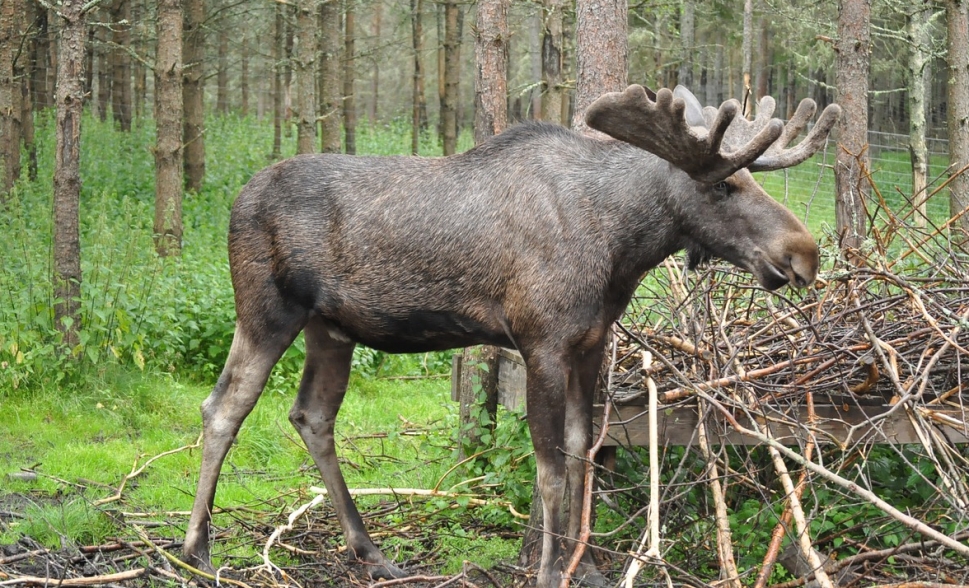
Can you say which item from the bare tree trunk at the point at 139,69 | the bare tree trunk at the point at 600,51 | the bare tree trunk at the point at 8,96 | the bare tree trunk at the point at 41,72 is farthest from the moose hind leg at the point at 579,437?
the bare tree trunk at the point at 139,69

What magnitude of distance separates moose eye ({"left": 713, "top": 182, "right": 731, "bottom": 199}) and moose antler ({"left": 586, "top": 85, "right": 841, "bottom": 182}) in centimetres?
10

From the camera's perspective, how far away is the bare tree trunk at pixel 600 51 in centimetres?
583

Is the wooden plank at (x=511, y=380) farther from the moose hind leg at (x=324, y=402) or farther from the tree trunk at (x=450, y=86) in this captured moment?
the tree trunk at (x=450, y=86)

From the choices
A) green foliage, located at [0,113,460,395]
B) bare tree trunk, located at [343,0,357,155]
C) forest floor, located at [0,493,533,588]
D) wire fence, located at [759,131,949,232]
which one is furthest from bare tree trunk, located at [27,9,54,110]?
forest floor, located at [0,493,533,588]

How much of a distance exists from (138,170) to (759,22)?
20.5 meters

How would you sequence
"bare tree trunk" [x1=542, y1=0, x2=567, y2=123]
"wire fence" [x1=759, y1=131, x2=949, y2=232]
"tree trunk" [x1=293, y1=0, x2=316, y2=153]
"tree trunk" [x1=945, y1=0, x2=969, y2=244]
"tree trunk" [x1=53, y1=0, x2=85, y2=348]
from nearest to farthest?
"tree trunk" [x1=53, y1=0, x2=85, y2=348] < "tree trunk" [x1=945, y1=0, x2=969, y2=244] < "tree trunk" [x1=293, y1=0, x2=316, y2=153] < "bare tree trunk" [x1=542, y1=0, x2=567, y2=123] < "wire fence" [x1=759, y1=131, x2=949, y2=232]

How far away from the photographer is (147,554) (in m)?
5.59

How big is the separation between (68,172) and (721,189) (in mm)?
6013

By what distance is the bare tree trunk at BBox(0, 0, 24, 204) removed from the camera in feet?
39.7

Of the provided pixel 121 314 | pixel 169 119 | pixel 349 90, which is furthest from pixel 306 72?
pixel 349 90

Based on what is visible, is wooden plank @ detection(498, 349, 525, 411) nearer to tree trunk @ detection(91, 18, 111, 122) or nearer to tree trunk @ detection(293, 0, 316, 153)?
tree trunk @ detection(293, 0, 316, 153)

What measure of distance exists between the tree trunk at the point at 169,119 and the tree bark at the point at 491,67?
572 centimetres

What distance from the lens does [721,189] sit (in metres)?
4.82

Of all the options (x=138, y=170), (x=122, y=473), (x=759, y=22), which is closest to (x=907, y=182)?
(x=759, y=22)
